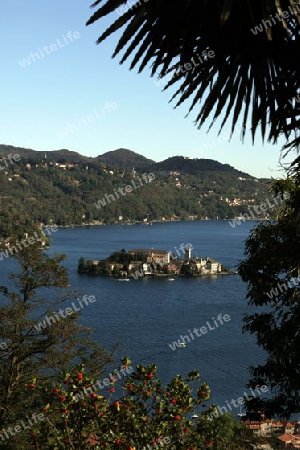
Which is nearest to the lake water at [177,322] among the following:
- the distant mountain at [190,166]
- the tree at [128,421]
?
the tree at [128,421]

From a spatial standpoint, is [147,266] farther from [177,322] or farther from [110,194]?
[110,194]

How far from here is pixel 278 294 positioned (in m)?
3.73

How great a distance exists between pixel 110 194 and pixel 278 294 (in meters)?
106

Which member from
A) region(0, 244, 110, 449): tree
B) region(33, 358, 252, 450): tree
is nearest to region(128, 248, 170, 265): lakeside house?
region(0, 244, 110, 449): tree

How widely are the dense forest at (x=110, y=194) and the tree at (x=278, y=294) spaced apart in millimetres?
76841

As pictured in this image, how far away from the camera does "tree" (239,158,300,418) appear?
3.37 m

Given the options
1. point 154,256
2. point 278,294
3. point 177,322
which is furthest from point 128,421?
point 154,256

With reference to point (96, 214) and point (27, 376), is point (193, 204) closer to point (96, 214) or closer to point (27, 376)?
point (96, 214)

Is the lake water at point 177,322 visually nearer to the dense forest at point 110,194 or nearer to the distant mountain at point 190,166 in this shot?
the dense forest at point 110,194

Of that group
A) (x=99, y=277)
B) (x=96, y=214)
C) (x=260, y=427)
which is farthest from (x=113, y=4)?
(x=96, y=214)

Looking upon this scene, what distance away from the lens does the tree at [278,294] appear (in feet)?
11.1

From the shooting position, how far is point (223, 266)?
43.3m

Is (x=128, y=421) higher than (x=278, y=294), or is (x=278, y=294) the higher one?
(x=278, y=294)

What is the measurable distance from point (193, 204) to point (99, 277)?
7539 centimetres
